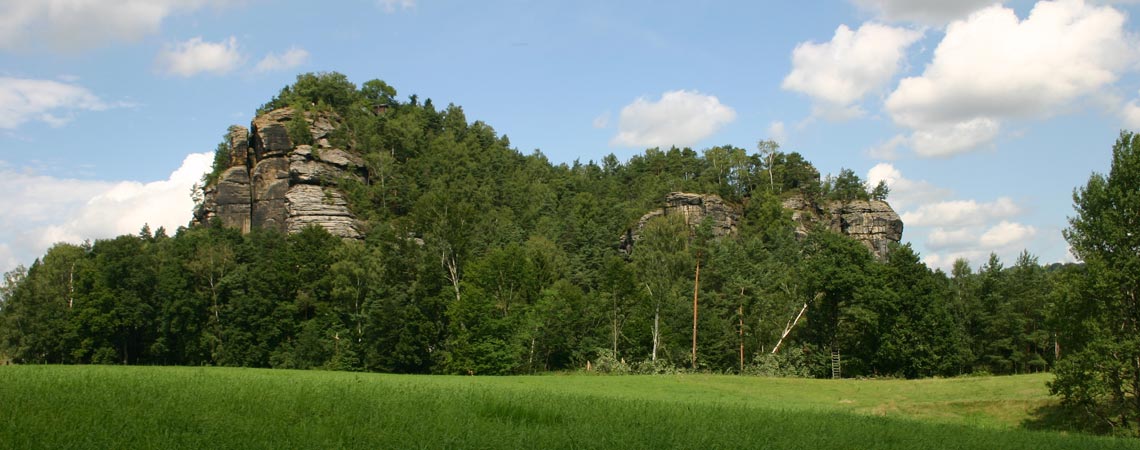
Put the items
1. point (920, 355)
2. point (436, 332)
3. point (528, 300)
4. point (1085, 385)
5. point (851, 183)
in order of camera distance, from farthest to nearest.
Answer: point (851, 183), point (528, 300), point (436, 332), point (920, 355), point (1085, 385)

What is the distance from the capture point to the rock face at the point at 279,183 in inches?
3780

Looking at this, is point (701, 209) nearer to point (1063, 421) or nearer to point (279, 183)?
point (279, 183)

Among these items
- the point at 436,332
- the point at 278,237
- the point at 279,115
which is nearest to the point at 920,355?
the point at 436,332

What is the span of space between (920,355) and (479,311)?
35.1 metres

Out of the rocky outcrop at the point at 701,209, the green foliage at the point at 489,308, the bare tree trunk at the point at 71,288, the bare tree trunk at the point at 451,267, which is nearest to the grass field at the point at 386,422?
the green foliage at the point at 489,308

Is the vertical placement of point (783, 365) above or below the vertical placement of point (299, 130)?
below

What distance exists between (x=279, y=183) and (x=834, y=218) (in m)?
88.4

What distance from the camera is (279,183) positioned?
327ft

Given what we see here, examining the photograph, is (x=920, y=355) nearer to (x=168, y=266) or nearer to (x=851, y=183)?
(x=168, y=266)

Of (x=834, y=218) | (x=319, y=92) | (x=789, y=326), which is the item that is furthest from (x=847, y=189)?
(x=319, y=92)

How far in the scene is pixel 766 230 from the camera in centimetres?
11006

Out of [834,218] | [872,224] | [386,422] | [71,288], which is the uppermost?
[834,218]

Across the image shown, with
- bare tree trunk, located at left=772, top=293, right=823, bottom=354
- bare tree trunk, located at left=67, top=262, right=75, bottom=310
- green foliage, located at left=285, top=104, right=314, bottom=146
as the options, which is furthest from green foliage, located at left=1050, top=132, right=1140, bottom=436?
green foliage, located at left=285, top=104, right=314, bottom=146

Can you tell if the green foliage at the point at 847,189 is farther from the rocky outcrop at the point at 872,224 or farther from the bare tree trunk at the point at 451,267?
the bare tree trunk at the point at 451,267
